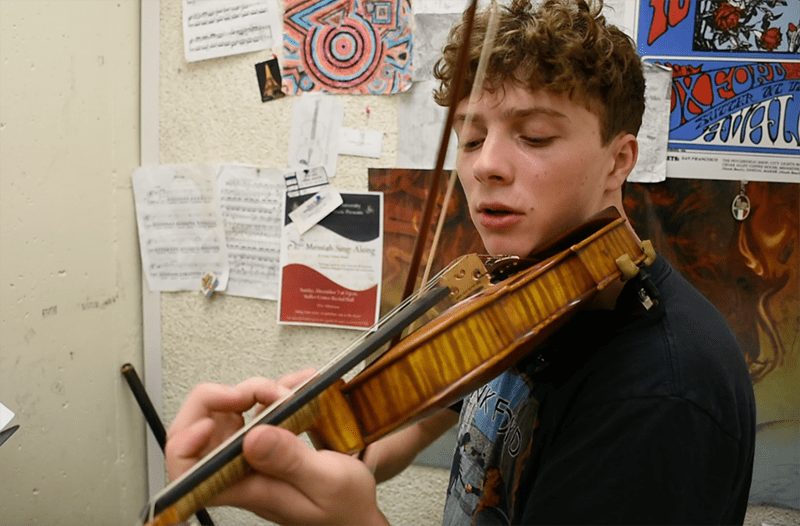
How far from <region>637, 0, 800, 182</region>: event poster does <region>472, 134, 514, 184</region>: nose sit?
523mm

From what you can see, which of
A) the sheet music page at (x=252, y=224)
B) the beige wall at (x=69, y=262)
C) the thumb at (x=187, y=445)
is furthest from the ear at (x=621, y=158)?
the beige wall at (x=69, y=262)

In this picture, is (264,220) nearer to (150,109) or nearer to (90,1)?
(150,109)

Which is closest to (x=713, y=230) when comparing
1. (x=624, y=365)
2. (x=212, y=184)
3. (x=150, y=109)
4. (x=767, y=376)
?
(x=767, y=376)

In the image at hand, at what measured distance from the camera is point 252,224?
1.16m

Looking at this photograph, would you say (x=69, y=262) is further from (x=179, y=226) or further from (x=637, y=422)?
(x=637, y=422)

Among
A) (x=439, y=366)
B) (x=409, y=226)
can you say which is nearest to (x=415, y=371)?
(x=439, y=366)

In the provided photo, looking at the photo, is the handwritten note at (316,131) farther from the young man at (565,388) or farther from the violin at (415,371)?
the violin at (415,371)

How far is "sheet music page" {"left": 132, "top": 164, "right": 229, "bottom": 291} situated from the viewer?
118 centimetres

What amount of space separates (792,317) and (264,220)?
1.01 metres

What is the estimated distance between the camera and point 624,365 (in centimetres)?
48

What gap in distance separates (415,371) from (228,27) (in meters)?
0.98

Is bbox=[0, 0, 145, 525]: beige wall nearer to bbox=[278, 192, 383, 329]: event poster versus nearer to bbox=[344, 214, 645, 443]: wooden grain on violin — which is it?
bbox=[278, 192, 383, 329]: event poster

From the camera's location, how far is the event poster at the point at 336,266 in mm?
1106

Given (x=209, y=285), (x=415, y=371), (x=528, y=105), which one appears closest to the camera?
(x=415, y=371)
